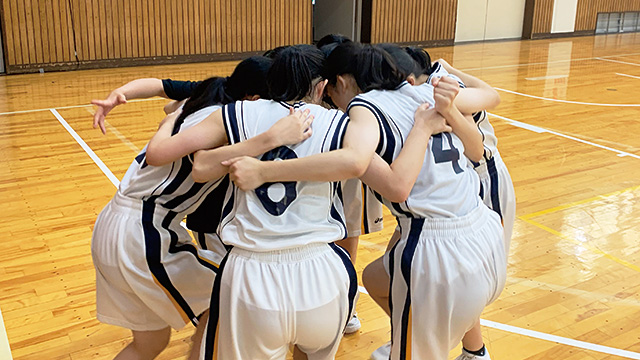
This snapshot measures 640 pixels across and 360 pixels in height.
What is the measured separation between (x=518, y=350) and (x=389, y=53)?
1495mm

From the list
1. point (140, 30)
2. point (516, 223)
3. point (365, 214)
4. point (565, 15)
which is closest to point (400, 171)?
point (365, 214)

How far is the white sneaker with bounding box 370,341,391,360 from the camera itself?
2656 mm

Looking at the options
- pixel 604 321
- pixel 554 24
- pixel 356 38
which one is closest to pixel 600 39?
pixel 554 24

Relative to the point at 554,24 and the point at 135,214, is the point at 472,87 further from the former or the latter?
the point at 554,24

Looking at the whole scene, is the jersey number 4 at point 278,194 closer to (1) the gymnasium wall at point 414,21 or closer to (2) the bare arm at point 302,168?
(2) the bare arm at point 302,168

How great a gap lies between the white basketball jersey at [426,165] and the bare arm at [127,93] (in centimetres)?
92

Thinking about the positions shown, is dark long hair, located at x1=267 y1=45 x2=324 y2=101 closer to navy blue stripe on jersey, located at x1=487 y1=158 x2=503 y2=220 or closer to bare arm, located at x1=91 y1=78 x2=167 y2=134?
bare arm, located at x1=91 y1=78 x2=167 y2=134

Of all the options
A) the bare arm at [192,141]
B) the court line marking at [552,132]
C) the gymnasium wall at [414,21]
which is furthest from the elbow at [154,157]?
the gymnasium wall at [414,21]

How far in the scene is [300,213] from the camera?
174 cm

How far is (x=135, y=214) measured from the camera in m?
2.06

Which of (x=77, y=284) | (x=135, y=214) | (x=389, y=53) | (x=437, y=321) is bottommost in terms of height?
(x=77, y=284)

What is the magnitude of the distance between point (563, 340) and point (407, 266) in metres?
1.31

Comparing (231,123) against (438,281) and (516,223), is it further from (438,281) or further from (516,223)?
(516,223)

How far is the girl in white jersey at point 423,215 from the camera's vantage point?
6.28 ft
